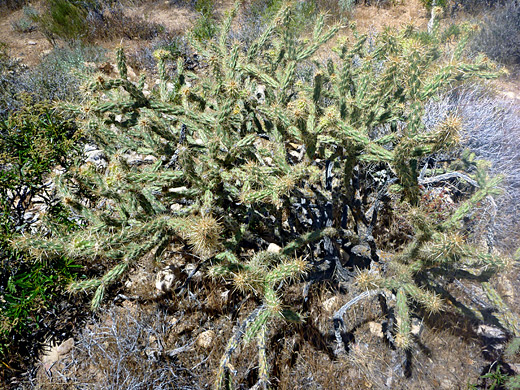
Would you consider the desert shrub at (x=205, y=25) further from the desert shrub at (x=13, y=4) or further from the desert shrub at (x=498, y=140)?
the desert shrub at (x=13, y=4)

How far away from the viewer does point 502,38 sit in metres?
6.36

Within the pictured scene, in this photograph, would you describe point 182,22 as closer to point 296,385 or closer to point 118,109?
point 118,109

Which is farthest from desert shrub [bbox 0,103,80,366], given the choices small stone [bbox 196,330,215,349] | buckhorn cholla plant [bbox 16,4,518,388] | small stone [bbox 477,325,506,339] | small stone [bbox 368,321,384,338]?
small stone [bbox 477,325,506,339]

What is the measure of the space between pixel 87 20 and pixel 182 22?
99.2 inches

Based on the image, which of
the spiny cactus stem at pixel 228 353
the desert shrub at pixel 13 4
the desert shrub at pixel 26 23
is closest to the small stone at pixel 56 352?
the spiny cactus stem at pixel 228 353

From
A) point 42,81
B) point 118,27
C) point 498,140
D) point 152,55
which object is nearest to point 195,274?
point 498,140

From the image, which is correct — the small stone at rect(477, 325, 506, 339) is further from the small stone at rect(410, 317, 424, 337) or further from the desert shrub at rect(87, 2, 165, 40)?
the desert shrub at rect(87, 2, 165, 40)

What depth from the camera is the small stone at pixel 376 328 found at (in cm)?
264

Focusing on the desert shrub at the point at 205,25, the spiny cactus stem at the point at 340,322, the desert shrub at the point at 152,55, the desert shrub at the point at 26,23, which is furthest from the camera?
the desert shrub at the point at 26,23

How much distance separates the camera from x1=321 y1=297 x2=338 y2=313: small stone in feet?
9.02

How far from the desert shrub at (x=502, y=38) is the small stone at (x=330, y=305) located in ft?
20.8

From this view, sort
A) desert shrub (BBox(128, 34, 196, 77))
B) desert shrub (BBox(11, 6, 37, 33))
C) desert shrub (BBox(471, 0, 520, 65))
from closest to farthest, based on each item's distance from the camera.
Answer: desert shrub (BBox(471, 0, 520, 65))
desert shrub (BBox(128, 34, 196, 77))
desert shrub (BBox(11, 6, 37, 33))

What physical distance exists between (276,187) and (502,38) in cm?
726

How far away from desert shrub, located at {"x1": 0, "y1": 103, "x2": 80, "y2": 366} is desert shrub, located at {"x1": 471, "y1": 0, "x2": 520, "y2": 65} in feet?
25.3
